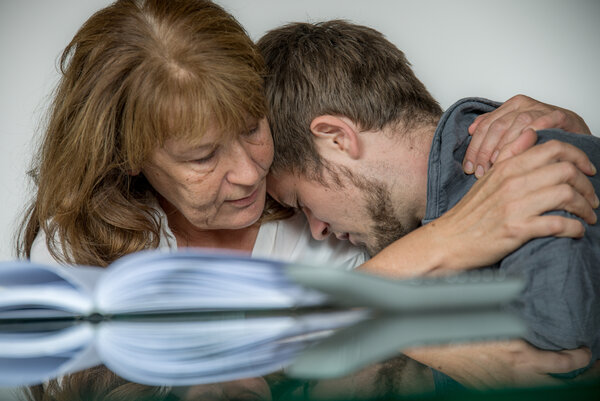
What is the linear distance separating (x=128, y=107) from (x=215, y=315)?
0.58 metres

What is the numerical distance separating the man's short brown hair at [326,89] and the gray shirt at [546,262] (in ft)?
0.63

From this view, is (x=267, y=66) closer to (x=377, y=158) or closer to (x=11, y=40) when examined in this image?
(x=377, y=158)

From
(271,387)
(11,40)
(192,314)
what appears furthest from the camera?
(11,40)

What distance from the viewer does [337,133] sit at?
1.58 metres

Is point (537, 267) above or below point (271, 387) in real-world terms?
below

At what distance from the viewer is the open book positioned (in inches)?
25.2

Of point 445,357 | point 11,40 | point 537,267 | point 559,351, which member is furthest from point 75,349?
point 11,40

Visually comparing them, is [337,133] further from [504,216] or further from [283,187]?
[504,216]

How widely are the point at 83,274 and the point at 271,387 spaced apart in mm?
582

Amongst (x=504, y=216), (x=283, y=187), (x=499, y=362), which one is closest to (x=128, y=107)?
(x=283, y=187)

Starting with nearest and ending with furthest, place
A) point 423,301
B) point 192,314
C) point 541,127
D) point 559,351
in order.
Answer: point 559,351, point 423,301, point 192,314, point 541,127

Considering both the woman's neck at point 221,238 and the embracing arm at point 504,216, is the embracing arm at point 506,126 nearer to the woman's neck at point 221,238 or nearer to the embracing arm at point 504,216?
the embracing arm at point 504,216

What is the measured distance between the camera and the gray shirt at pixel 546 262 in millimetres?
772

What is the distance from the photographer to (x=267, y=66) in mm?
1635
